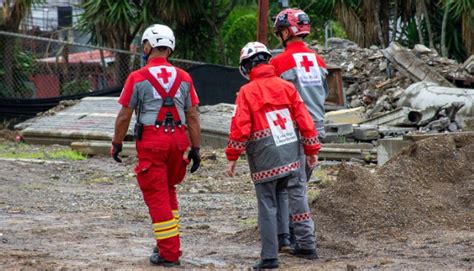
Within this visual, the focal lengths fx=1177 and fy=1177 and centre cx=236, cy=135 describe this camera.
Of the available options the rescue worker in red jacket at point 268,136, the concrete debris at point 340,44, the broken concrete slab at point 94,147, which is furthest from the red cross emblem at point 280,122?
the concrete debris at point 340,44

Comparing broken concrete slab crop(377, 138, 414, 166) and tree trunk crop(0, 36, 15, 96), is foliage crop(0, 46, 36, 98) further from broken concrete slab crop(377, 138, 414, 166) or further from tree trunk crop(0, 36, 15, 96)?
broken concrete slab crop(377, 138, 414, 166)

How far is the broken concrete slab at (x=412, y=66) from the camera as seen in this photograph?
2189 centimetres

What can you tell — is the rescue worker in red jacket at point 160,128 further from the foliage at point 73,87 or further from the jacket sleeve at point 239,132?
the foliage at point 73,87

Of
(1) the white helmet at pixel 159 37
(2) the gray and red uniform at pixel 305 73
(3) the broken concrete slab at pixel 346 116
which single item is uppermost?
(1) the white helmet at pixel 159 37

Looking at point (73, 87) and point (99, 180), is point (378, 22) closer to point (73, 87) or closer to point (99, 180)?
point (73, 87)

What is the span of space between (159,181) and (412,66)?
15.4 metres

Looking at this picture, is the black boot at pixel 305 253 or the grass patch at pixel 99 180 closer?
the black boot at pixel 305 253

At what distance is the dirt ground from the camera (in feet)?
27.2

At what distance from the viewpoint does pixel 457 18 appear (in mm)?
29766

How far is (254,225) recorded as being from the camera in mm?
10445

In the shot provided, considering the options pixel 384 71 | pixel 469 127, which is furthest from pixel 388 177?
pixel 384 71

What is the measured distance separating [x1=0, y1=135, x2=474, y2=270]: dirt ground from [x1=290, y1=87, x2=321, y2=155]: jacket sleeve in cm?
84

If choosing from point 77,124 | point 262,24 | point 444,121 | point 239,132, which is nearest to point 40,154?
point 77,124

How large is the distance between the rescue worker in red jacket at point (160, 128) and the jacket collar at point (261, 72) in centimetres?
48
